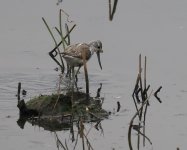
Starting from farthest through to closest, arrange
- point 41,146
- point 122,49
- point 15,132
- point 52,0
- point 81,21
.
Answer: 1. point 52,0
2. point 81,21
3. point 122,49
4. point 15,132
5. point 41,146

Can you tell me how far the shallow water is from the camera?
8.27 meters

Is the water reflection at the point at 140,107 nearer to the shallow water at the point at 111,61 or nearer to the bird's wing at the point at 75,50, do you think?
the shallow water at the point at 111,61

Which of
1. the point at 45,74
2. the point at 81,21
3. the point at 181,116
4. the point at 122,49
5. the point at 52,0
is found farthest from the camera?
the point at 52,0

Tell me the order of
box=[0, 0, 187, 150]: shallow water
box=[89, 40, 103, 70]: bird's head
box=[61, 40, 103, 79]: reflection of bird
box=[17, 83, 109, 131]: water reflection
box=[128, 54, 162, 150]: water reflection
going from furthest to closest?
box=[89, 40, 103, 70]: bird's head < box=[61, 40, 103, 79]: reflection of bird < box=[17, 83, 109, 131]: water reflection < box=[0, 0, 187, 150]: shallow water < box=[128, 54, 162, 150]: water reflection

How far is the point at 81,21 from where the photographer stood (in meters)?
13.0

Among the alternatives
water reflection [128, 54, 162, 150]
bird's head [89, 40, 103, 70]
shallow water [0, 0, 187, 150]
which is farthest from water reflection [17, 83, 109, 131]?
bird's head [89, 40, 103, 70]

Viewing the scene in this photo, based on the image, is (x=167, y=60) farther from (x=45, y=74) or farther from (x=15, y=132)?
(x=15, y=132)

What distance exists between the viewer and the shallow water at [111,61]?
827cm

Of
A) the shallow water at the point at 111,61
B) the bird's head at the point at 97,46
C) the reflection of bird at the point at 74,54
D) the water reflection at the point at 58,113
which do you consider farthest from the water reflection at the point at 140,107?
the bird's head at the point at 97,46

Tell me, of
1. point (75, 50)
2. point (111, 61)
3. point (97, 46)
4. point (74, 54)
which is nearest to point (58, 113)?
point (74, 54)

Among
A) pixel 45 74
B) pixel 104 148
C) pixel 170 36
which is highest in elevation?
pixel 170 36

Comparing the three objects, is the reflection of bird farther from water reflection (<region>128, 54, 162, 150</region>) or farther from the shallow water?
water reflection (<region>128, 54, 162, 150</region>)

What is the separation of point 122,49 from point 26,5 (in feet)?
9.15

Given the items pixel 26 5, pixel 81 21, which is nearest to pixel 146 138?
pixel 81 21
